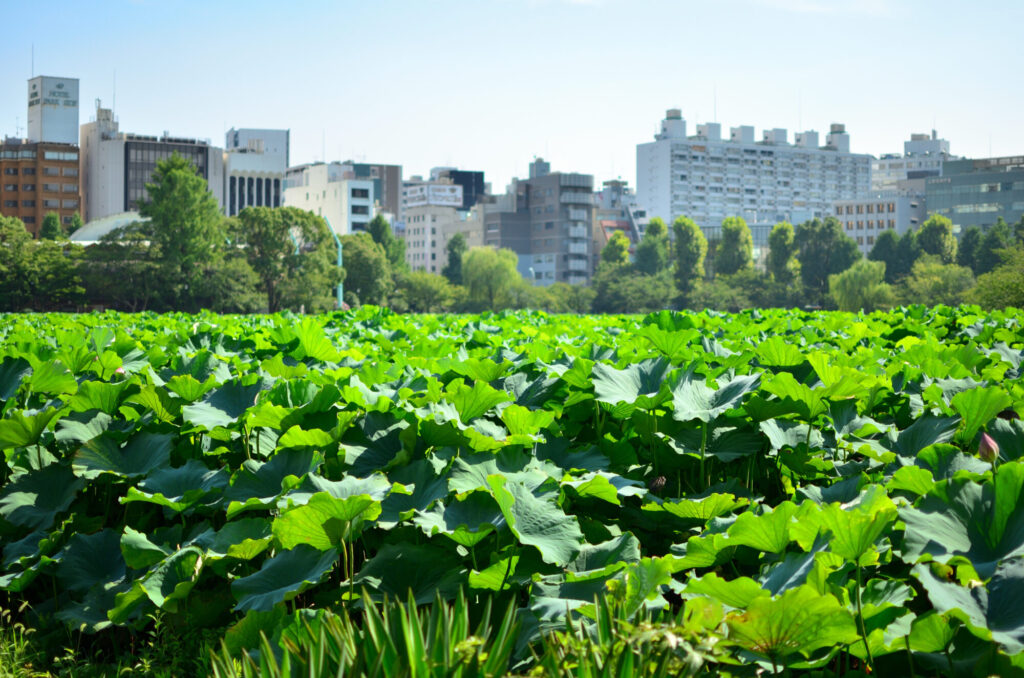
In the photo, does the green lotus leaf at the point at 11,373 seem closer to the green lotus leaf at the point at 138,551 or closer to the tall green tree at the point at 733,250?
the green lotus leaf at the point at 138,551

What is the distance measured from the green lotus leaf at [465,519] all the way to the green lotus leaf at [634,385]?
624 millimetres

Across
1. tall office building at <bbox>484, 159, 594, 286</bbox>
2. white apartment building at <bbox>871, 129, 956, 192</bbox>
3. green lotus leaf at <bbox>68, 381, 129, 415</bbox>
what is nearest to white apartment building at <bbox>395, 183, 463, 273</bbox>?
tall office building at <bbox>484, 159, 594, 286</bbox>

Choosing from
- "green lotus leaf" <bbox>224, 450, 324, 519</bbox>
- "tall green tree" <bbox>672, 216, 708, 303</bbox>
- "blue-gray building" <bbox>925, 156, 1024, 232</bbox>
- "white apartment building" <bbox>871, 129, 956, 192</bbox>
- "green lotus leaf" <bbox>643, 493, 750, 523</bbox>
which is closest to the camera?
"green lotus leaf" <bbox>643, 493, 750, 523</bbox>

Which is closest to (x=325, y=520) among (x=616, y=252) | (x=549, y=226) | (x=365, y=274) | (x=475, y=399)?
(x=475, y=399)

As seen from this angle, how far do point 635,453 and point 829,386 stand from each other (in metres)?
0.57

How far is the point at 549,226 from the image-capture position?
112 meters

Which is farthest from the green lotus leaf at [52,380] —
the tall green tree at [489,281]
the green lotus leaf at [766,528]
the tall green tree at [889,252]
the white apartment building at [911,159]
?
the white apartment building at [911,159]

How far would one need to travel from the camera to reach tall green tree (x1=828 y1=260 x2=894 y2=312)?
225ft

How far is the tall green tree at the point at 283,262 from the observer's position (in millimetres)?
55094

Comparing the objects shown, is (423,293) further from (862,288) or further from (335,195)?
(335,195)

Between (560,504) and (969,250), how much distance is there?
82.1 meters

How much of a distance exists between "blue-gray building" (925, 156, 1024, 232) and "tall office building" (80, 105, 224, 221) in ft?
283

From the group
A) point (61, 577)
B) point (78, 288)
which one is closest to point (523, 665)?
point (61, 577)

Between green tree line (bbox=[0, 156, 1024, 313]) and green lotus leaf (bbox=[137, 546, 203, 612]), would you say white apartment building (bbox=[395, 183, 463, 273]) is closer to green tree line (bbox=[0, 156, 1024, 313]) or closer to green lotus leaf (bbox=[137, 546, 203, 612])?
green tree line (bbox=[0, 156, 1024, 313])
